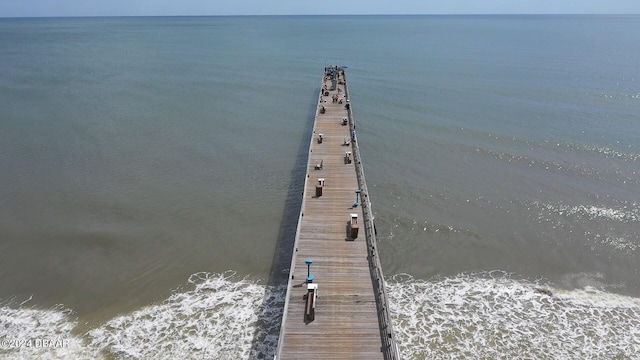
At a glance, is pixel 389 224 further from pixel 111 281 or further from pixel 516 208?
pixel 111 281

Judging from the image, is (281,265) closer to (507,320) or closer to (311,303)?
(311,303)

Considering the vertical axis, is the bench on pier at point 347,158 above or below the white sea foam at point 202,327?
above

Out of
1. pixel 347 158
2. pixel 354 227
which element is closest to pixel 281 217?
pixel 347 158

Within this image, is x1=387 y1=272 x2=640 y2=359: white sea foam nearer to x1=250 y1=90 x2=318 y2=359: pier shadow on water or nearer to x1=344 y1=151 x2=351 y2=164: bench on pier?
x1=250 y1=90 x2=318 y2=359: pier shadow on water

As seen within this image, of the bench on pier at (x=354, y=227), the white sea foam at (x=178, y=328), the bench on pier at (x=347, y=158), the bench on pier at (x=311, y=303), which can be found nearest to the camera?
the bench on pier at (x=311, y=303)

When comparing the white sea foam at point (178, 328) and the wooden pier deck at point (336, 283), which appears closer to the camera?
the wooden pier deck at point (336, 283)

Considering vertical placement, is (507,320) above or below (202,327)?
above

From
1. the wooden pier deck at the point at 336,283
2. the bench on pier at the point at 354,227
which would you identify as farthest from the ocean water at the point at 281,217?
the bench on pier at the point at 354,227

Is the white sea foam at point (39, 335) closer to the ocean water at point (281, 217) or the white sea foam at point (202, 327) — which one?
the ocean water at point (281, 217)
